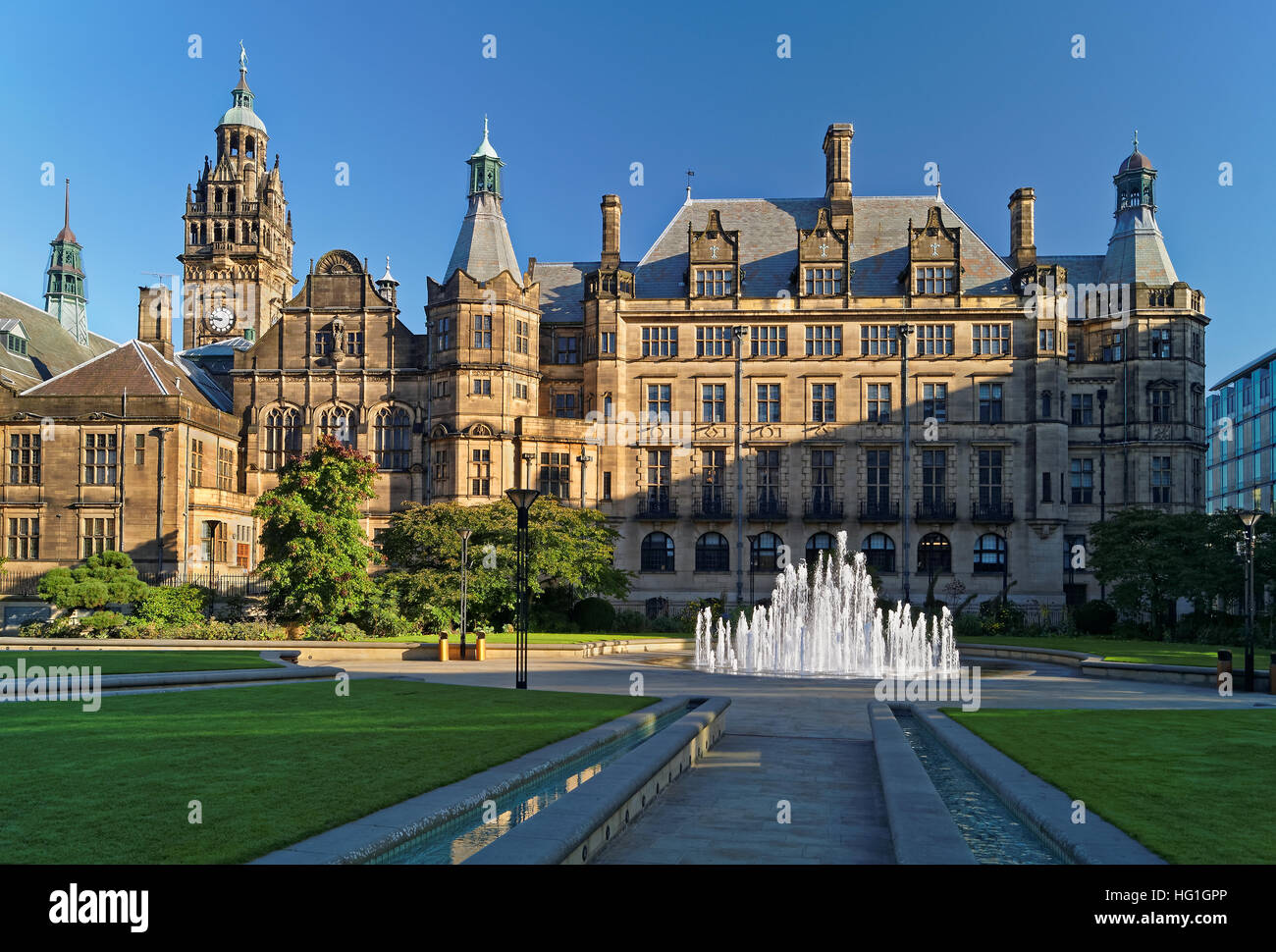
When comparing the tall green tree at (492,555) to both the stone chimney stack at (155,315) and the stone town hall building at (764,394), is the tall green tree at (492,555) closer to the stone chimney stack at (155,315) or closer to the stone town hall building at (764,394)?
the stone town hall building at (764,394)

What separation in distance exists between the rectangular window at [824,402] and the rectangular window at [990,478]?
8.16 m

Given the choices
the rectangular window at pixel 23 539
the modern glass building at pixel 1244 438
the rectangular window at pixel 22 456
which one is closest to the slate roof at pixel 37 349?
the rectangular window at pixel 22 456

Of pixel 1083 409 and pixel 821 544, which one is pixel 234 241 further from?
pixel 1083 409

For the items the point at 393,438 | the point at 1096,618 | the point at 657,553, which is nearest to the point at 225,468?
the point at 393,438

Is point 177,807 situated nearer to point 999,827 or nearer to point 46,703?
point 999,827

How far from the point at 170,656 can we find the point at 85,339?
63056mm

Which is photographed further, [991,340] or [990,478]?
[991,340]

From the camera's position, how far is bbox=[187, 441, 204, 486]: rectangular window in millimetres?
50000

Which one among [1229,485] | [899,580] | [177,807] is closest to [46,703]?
[177,807]

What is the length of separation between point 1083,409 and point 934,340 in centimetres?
A: 999

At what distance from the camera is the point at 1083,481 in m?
57.6
